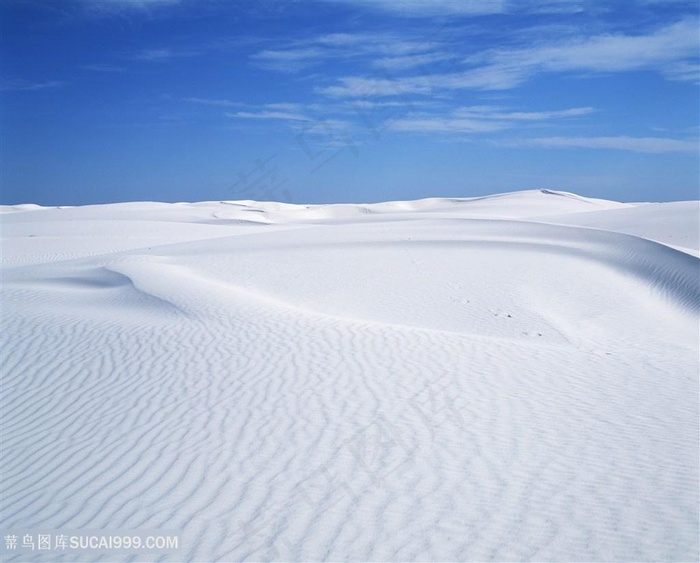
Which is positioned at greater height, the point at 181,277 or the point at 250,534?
the point at 181,277

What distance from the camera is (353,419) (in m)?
6.05

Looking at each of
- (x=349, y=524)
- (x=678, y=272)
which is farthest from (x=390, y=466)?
(x=678, y=272)

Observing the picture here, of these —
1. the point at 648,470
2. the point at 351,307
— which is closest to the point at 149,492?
the point at 648,470

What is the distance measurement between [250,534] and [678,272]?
47.7ft

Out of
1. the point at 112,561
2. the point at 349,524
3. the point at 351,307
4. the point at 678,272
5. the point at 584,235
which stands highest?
the point at 584,235

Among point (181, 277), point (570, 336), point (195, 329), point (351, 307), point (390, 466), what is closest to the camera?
point (390, 466)

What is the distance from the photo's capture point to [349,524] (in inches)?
169

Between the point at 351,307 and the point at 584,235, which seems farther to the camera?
the point at 584,235

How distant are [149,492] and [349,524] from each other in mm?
1738

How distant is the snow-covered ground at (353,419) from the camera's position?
168 inches

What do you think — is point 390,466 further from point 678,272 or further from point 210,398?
point 678,272

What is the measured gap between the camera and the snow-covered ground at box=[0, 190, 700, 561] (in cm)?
427

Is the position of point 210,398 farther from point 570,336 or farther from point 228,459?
point 570,336

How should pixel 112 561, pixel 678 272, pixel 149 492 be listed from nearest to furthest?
1. pixel 112 561
2. pixel 149 492
3. pixel 678 272
